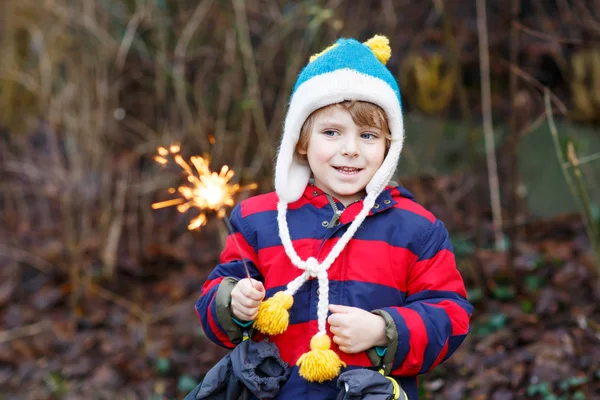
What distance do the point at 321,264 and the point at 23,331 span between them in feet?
11.3

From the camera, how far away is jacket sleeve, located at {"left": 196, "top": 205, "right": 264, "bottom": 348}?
7.54ft

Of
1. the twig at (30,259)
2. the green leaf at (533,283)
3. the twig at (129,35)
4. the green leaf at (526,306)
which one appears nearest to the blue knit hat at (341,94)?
the green leaf at (526,306)

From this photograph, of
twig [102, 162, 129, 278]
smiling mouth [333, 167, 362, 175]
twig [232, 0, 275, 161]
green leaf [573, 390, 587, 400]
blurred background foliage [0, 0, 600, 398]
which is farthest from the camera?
twig [102, 162, 129, 278]

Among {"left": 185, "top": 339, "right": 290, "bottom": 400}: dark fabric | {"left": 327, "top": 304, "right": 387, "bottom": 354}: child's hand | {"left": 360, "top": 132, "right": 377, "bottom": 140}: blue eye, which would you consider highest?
{"left": 360, "top": 132, "right": 377, "bottom": 140}: blue eye

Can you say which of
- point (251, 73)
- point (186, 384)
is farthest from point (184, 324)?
point (251, 73)

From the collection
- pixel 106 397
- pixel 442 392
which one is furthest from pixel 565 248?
pixel 106 397

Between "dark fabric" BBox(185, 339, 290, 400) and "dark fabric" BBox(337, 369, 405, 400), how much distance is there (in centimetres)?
21

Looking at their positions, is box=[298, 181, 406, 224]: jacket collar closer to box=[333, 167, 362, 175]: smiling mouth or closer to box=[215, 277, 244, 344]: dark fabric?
box=[333, 167, 362, 175]: smiling mouth

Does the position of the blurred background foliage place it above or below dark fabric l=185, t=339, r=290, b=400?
above

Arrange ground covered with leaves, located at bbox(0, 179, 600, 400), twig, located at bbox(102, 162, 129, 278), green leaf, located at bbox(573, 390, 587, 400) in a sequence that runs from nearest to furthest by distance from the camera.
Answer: green leaf, located at bbox(573, 390, 587, 400)
ground covered with leaves, located at bbox(0, 179, 600, 400)
twig, located at bbox(102, 162, 129, 278)

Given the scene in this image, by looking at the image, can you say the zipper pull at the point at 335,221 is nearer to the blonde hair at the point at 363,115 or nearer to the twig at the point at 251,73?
the blonde hair at the point at 363,115

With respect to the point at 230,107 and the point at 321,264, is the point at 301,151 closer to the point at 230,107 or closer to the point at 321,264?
the point at 321,264

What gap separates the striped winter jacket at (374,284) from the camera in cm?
221

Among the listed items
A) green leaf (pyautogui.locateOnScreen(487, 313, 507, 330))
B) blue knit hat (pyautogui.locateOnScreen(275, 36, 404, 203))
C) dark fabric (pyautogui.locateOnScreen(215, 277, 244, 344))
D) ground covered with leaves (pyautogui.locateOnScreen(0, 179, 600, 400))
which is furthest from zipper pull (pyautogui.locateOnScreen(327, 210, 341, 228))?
green leaf (pyautogui.locateOnScreen(487, 313, 507, 330))
